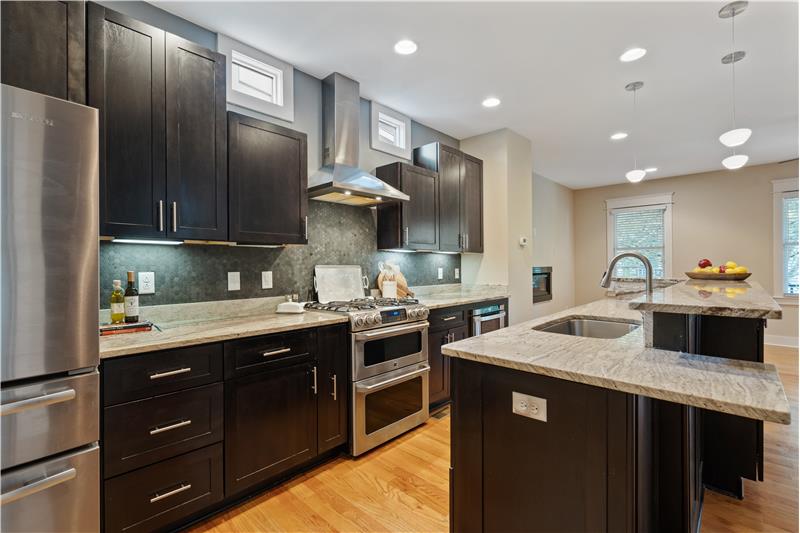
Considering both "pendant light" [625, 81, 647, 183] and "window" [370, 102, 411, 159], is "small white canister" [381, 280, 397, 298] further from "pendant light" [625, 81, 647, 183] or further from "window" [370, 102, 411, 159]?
"pendant light" [625, 81, 647, 183]

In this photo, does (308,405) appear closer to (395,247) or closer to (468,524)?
(468,524)

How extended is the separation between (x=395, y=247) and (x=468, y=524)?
7.61 ft

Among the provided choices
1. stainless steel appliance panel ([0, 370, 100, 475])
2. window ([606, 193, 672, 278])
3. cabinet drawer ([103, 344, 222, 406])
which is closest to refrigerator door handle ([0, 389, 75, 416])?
stainless steel appliance panel ([0, 370, 100, 475])

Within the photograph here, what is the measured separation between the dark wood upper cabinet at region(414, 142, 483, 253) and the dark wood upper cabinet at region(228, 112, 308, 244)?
1.59 metres

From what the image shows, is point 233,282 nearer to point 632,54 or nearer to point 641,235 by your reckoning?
point 632,54

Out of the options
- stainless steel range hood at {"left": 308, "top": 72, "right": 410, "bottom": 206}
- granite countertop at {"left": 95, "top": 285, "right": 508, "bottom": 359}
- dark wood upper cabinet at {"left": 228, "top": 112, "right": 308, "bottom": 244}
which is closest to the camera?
granite countertop at {"left": 95, "top": 285, "right": 508, "bottom": 359}

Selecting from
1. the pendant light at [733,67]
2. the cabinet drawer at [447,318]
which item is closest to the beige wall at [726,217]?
the pendant light at [733,67]

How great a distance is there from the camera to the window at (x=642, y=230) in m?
6.68

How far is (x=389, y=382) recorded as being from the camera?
8.52ft

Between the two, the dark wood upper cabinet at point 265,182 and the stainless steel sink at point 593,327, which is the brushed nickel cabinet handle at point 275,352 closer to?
the dark wood upper cabinet at point 265,182

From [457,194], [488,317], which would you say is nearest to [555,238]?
[457,194]

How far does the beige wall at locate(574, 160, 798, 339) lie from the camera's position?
5.74 meters

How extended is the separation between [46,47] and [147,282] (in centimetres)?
118

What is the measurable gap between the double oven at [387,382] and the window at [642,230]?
5.56 meters
